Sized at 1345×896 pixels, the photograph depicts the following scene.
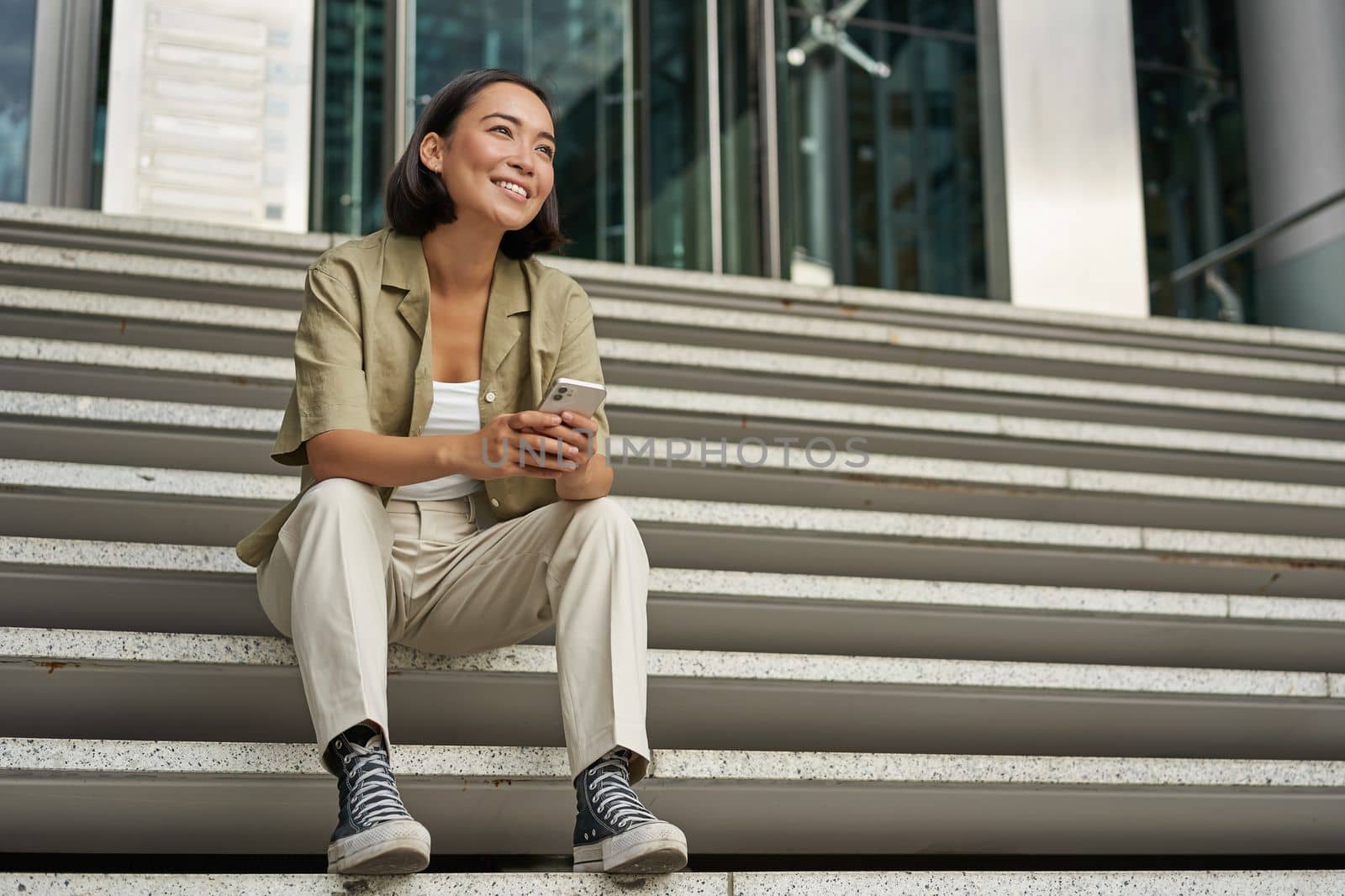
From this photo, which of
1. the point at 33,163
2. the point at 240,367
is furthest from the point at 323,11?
the point at 240,367

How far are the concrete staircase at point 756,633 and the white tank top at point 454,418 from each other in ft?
0.94

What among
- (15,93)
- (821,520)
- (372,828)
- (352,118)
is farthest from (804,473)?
(352,118)

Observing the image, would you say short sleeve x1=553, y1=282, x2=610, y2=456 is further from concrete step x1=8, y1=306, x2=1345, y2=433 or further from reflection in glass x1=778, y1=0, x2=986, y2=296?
reflection in glass x1=778, y1=0, x2=986, y2=296

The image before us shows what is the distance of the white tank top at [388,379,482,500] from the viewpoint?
2.18 m

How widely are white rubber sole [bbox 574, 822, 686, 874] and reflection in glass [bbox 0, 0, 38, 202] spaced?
16.7ft

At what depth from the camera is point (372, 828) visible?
1634 mm

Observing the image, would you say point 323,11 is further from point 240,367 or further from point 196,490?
point 196,490

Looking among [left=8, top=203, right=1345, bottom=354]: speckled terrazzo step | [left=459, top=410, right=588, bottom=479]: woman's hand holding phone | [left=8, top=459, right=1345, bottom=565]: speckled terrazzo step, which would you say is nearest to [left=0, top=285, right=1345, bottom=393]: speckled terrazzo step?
[left=8, top=203, right=1345, bottom=354]: speckled terrazzo step

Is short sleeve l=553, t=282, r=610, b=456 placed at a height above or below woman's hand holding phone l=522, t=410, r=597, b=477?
above

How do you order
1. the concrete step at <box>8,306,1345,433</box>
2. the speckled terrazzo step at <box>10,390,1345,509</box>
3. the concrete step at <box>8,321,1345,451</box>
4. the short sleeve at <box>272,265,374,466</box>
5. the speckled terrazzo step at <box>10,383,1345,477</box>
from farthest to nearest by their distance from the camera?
the concrete step at <box>8,306,1345,433</box>, the speckled terrazzo step at <box>10,383,1345,477</box>, the concrete step at <box>8,321,1345,451</box>, the speckled terrazzo step at <box>10,390,1345,509</box>, the short sleeve at <box>272,265,374,466</box>

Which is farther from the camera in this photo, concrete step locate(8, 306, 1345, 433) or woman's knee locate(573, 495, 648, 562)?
concrete step locate(8, 306, 1345, 433)

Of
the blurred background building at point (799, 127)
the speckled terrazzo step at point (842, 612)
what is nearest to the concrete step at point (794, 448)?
the speckled terrazzo step at point (842, 612)

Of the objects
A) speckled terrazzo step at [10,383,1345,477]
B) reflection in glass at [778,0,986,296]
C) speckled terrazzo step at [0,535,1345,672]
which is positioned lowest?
speckled terrazzo step at [0,535,1345,672]

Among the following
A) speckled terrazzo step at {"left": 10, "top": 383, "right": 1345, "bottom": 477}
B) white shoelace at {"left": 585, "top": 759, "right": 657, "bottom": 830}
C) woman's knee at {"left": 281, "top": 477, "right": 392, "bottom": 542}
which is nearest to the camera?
white shoelace at {"left": 585, "top": 759, "right": 657, "bottom": 830}
